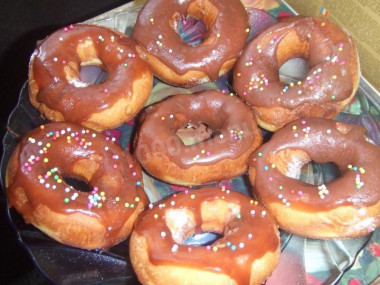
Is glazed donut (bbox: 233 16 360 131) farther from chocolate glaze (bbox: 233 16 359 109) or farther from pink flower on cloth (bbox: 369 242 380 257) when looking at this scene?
pink flower on cloth (bbox: 369 242 380 257)

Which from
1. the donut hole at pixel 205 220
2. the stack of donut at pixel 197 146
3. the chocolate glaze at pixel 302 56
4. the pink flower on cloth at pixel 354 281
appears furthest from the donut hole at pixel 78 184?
the pink flower on cloth at pixel 354 281

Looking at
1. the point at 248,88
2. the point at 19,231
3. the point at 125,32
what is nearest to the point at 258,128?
the point at 248,88

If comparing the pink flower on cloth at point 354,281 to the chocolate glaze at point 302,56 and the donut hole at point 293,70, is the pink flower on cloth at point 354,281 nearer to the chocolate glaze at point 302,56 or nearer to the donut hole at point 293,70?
the chocolate glaze at point 302,56

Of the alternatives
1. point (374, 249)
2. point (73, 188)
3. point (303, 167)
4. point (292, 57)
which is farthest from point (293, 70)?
point (73, 188)

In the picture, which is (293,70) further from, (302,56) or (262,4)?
(262,4)

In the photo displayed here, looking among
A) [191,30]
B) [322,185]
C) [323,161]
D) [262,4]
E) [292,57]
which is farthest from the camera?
[262,4]

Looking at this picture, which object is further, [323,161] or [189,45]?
[189,45]

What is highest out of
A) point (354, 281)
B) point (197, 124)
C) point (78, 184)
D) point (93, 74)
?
point (93, 74)
